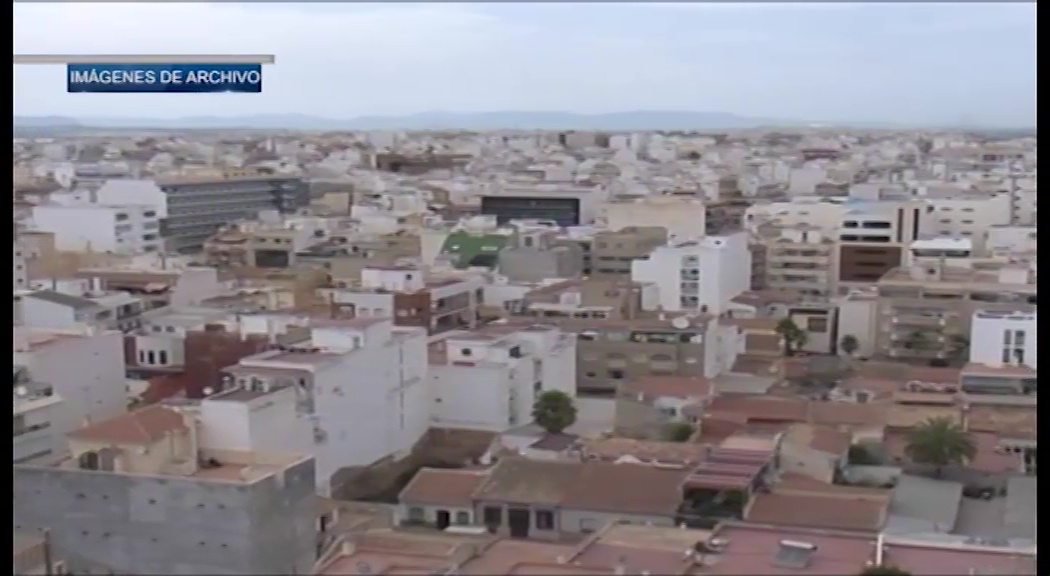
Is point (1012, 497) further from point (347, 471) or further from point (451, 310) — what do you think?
point (451, 310)

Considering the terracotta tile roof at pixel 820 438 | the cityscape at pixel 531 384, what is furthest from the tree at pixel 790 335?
the terracotta tile roof at pixel 820 438

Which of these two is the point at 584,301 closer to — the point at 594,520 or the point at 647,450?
the point at 647,450

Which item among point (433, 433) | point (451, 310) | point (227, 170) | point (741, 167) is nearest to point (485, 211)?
A: point (227, 170)

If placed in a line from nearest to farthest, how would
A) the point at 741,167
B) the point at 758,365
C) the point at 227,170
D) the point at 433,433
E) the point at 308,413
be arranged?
the point at 308,413
the point at 433,433
the point at 758,365
the point at 227,170
the point at 741,167

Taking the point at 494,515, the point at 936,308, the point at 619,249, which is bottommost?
the point at 494,515

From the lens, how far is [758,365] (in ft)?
17.9

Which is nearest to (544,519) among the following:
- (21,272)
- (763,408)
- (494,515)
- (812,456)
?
(494,515)

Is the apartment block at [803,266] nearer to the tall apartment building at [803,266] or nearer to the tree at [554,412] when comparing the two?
the tall apartment building at [803,266]

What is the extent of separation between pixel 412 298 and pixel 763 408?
6.43 feet

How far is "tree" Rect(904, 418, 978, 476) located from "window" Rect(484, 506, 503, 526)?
4.19ft

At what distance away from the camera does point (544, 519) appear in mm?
3096

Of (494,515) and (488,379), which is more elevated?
(488,379)

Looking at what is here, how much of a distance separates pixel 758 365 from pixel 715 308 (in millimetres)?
1011

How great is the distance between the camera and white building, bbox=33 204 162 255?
841cm
